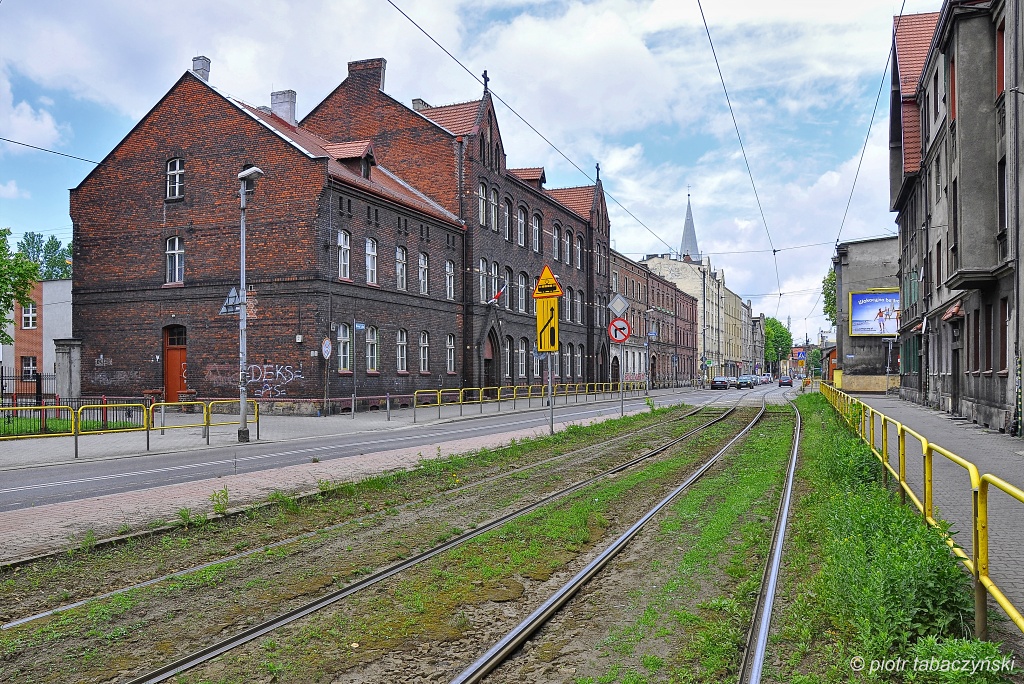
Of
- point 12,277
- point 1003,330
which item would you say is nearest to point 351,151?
point 12,277

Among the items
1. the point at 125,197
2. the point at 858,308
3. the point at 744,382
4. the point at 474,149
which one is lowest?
the point at 744,382

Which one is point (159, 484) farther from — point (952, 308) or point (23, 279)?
point (23, 279)

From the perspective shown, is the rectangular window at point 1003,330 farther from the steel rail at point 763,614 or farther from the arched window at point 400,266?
the arched window at point 400,266

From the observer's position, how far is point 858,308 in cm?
5588

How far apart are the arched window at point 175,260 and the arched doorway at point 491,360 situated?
53.2 ft

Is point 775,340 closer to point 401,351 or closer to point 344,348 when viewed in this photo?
point 401,351

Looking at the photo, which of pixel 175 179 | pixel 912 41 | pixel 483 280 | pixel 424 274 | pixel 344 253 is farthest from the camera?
pixel 483 280

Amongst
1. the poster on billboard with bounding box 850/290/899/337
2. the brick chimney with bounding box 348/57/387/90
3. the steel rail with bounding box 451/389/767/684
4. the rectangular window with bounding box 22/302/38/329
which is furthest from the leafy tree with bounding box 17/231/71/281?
the steel rail with bounding box 451/389/767/684

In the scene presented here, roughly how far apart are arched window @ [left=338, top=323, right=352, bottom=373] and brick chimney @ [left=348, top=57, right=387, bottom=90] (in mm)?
17211

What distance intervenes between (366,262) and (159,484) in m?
21.1

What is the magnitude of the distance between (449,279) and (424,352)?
4551mm

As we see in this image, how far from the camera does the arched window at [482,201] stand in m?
42.1

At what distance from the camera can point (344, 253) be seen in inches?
1215

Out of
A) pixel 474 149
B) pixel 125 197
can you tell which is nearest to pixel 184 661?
pixel 125 197
